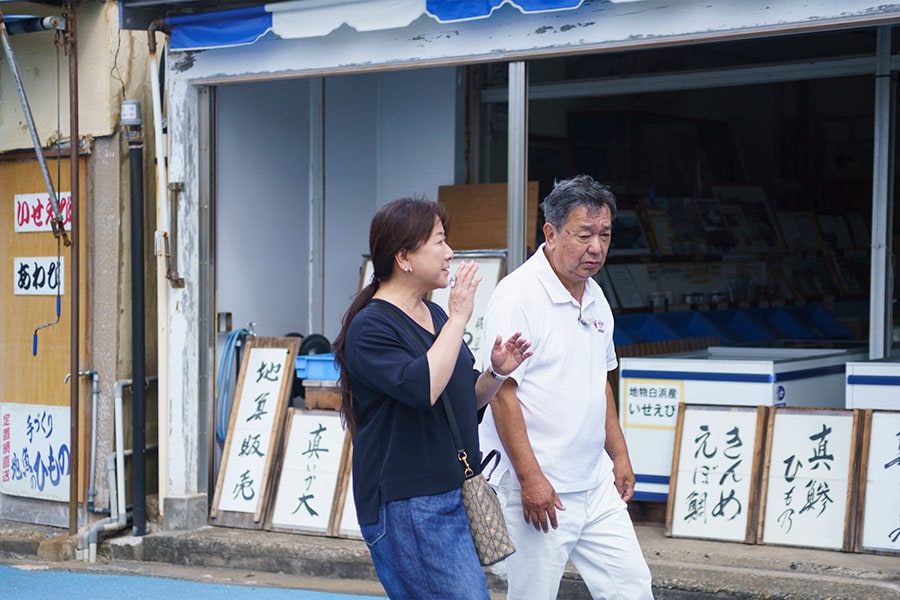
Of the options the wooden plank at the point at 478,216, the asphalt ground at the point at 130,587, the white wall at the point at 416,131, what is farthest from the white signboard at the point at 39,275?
the wooden plank at the point at 478,216

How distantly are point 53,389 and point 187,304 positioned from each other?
4.50ft

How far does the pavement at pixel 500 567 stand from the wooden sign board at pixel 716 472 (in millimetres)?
98

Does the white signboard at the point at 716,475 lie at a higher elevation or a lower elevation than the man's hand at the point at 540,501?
lower

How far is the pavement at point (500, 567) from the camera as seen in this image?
6.43 meters

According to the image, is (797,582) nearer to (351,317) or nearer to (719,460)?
(719,460)

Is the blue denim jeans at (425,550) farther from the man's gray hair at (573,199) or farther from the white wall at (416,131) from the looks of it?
the white wall at (416,131)


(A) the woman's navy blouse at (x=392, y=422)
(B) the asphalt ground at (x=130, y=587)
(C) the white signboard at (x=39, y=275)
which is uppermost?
(C) the white signboard at (x=39, y=275)

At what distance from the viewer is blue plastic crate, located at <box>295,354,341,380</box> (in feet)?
27.4

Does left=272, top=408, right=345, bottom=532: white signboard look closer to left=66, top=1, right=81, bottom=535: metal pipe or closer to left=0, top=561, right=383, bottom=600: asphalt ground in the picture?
left=0, top=561, right=383, bottom=600: asphalt ground

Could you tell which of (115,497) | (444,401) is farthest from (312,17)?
(444,401)

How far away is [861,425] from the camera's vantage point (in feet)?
23.3

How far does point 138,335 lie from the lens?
26.9 ft

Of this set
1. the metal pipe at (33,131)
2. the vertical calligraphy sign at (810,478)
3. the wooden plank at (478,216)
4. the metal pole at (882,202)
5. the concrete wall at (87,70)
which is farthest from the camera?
the wooden plank at (478,216)

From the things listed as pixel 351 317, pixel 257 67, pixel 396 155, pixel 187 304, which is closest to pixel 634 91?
pixel 396 155
